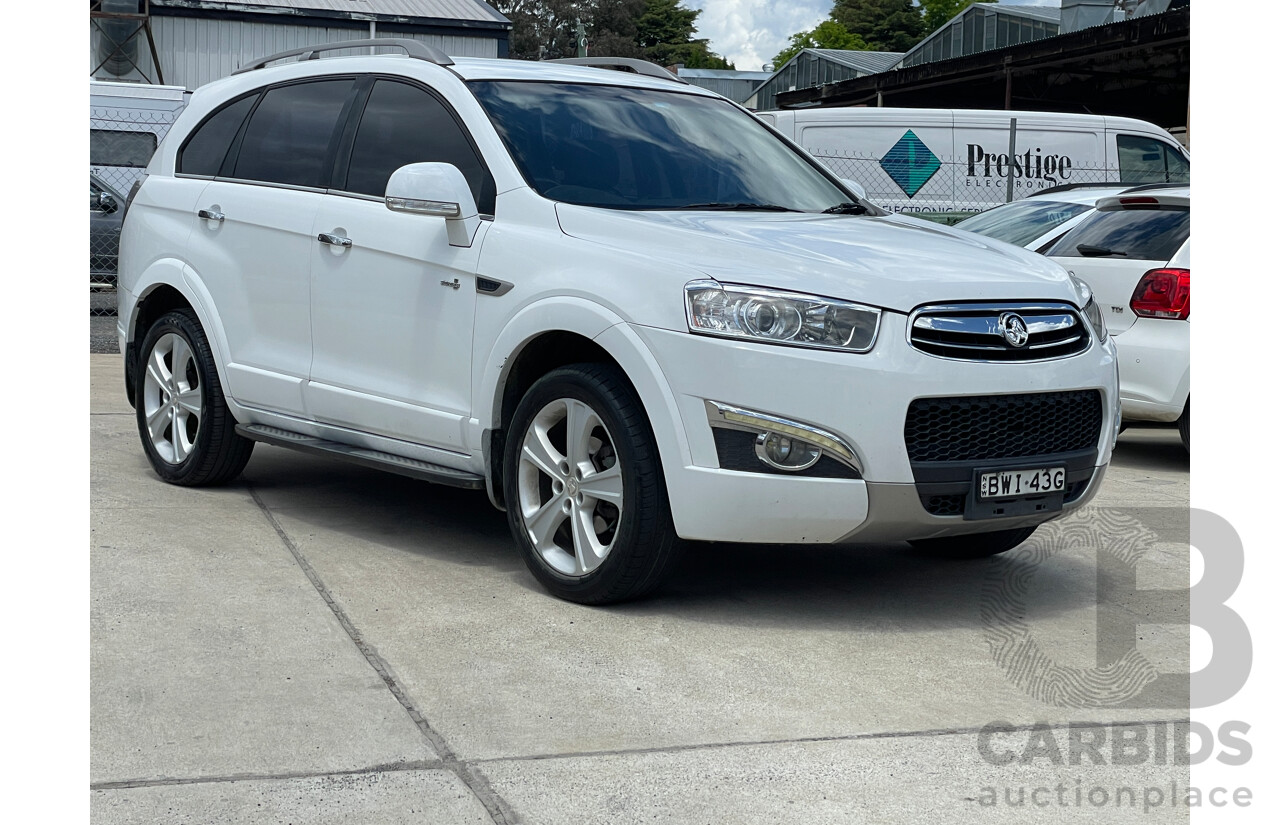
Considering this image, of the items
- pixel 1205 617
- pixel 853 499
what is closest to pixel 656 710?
pixel 853 499

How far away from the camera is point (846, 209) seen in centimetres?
588

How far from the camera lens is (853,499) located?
4480mm

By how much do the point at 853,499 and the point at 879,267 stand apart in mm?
757

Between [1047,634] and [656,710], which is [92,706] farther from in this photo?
[1047,634]

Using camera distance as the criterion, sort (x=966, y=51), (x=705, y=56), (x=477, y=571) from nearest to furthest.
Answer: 1. (x=477, y=571)
2. (x=966, y=51)
3. (x=705, y=56)

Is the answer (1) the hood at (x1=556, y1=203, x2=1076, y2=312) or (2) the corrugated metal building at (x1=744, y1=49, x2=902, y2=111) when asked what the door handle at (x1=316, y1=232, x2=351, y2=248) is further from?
(2) the corrugated metal building at (x1=744, y1=49, x2=902, y2=111)

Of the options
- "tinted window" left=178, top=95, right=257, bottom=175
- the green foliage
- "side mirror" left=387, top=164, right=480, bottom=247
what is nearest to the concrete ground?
"side mirror" left=387, top=164, right=480, bottom=247

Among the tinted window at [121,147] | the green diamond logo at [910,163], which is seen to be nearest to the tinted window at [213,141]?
the green diamond logo at [910,163]

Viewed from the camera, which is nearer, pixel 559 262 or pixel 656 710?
pixel 656 710

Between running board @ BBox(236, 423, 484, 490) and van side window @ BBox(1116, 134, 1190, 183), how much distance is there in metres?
13.3

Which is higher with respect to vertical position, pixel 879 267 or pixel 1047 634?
pixel 879 267

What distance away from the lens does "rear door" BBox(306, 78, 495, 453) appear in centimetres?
532

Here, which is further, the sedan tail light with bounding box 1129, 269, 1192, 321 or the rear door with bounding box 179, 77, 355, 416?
the sedan tail light with bounding box 1129, 269, 1192, 321

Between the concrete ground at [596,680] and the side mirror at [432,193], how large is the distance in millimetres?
1335
